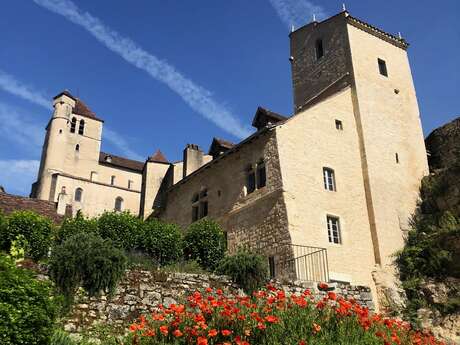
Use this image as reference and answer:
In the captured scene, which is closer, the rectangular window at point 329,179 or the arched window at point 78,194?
the rectangular window at point 329,179

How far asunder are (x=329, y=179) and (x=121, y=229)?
888 centimetres

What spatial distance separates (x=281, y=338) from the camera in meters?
7.37

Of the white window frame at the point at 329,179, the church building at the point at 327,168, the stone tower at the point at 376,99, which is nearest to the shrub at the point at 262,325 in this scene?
the church building at the point at 327,168

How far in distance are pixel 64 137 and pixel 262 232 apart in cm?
3755

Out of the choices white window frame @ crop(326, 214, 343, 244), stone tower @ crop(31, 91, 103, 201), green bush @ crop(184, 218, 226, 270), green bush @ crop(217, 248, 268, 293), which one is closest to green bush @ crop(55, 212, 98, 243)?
green bush @ crop(184, 218, 226, 270)

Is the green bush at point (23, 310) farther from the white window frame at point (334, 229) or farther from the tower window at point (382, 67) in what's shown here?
the tower window at point (382, 67)

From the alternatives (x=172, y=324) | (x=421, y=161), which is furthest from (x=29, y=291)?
(x=421, y=161)

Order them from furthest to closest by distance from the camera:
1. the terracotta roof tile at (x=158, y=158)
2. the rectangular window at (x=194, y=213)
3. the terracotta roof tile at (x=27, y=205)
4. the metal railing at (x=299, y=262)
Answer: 1. the terracotta roof tile at (x=158, y=158)
2. the rectangular window at (x=194, y=213)
3. the terracotta roof tile at (x=27, y=205)
4. the metal railing at (x=299, y=262)

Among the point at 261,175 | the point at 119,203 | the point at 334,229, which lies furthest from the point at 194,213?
the point at 119,203

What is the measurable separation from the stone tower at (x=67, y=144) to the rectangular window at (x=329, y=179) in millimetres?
32801

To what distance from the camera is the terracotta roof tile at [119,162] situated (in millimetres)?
54375

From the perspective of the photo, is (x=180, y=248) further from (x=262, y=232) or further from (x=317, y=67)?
(x=317, y=67)

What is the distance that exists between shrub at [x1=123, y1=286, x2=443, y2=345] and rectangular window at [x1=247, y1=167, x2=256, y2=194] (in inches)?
442

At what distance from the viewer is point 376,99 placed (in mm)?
23156
